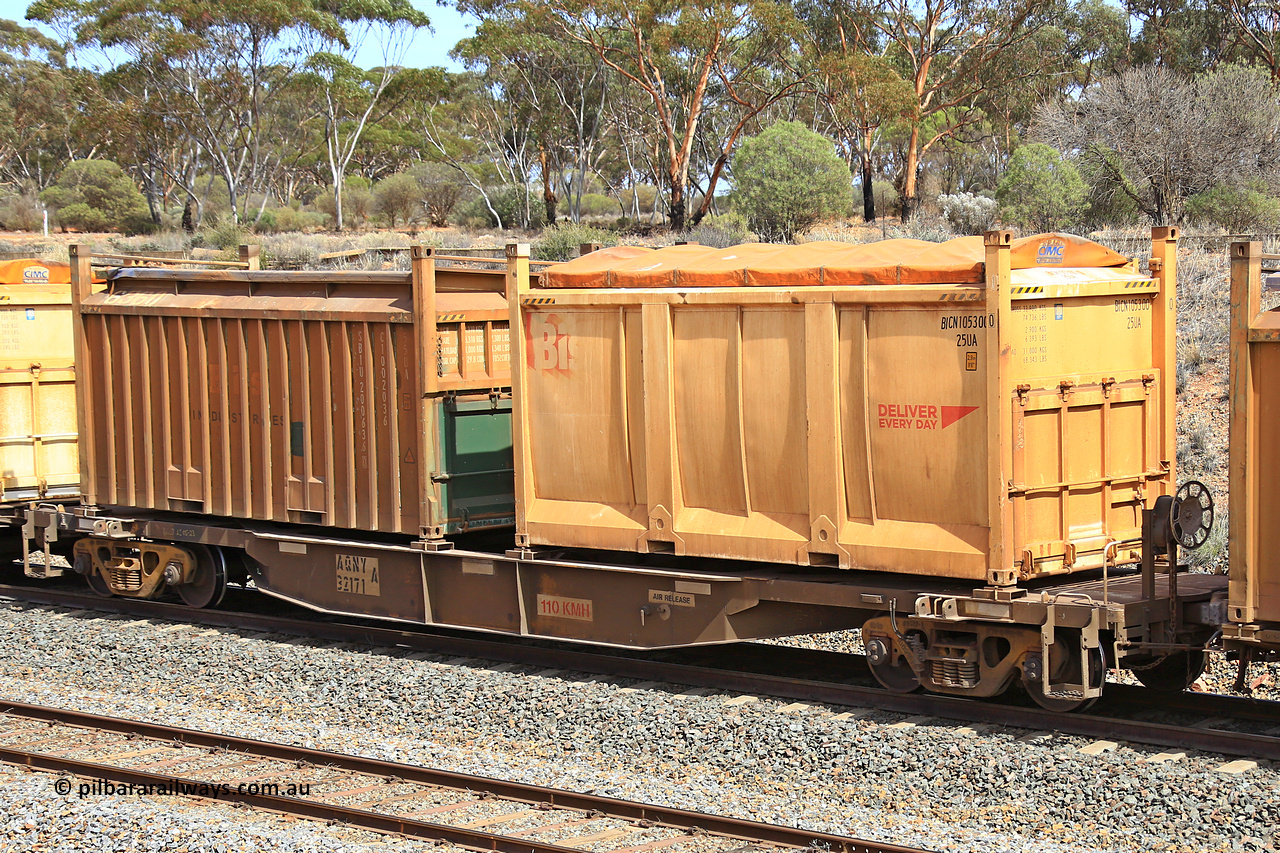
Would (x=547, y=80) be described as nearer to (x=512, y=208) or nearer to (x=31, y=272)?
(x=512, y=208)

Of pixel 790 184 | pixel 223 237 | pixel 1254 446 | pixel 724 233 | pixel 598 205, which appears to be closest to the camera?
pixel 1254 446

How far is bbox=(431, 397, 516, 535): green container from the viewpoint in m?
10.7

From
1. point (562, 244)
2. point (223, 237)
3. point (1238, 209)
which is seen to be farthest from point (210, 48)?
point (1238, 209)

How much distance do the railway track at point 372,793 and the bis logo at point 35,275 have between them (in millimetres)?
6999

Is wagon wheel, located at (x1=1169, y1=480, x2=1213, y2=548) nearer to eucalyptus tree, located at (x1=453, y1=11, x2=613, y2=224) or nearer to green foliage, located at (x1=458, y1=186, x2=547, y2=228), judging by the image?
eucalyptus tree, located at (x1=453, y1=11, x2=613, y2=224)

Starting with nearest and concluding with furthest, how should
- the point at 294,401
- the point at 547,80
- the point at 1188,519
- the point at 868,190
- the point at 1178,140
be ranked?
the point at 1188,519 < the point at 294,401 < the point at 1178,140 < the point at 868,190 < the point at 547,80

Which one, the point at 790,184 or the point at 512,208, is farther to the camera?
the point at 512,208

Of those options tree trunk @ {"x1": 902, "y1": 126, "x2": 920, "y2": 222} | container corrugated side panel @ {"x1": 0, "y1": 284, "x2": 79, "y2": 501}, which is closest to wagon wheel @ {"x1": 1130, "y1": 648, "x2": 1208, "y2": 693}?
container corrugated side panel @ {"x1": 0, "y1": 284, "x2": 79, "y2": 501}

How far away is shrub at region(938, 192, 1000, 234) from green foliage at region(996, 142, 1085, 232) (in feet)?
4.01

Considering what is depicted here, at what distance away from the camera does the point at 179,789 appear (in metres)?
7.54

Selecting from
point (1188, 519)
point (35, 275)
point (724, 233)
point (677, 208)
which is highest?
point (677, 208)

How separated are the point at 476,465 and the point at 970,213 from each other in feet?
82.8

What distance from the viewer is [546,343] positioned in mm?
9914

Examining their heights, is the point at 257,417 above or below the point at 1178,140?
below
